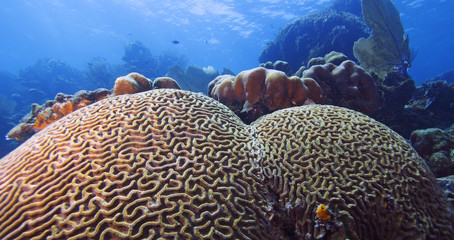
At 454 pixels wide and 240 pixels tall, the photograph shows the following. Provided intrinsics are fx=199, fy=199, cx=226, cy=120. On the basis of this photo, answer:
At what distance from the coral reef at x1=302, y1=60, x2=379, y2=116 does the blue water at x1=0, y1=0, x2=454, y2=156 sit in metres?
15.2

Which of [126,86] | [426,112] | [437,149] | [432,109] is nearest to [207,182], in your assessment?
[126,86]

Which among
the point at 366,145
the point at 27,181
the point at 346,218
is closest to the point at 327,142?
the point at 366,145

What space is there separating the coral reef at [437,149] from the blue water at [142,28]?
17.4m

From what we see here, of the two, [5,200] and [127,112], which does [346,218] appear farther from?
[5,200]

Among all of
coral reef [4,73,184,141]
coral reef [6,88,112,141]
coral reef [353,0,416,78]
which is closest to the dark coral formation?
coral reef [353,0,416,78]

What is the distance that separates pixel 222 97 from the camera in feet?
17.6

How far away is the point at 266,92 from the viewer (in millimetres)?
4734

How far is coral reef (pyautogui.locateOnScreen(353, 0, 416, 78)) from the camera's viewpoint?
9477 millimetres

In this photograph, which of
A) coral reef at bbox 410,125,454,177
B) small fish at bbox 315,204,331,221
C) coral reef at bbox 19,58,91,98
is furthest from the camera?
coral reef at bbox 19,58,91,98

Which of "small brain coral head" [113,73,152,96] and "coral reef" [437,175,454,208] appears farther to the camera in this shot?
"small brain coral head" [113,73,152,96]

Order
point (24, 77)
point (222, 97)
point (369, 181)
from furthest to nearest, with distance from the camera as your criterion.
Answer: point (24, 77) < point (222, 97) < point (369, 181)

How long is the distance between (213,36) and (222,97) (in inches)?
2372

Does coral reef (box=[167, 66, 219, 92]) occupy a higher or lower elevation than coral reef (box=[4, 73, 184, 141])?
higher

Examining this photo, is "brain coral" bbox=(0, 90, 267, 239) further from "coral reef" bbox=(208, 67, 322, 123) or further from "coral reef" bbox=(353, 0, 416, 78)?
"coral reef" bbox=(353, 0, 416, 78)
